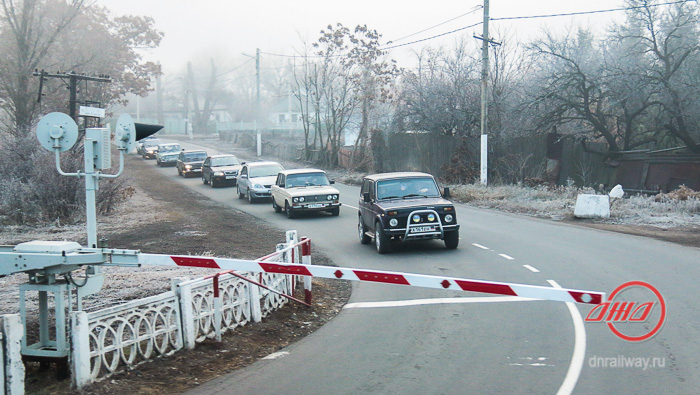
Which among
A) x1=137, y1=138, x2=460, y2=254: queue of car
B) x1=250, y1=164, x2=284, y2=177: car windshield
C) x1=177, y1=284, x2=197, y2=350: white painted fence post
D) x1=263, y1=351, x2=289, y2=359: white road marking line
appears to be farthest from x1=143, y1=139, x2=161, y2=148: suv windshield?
x1=263, y1=351, x2=289, y2=359: white road marking line

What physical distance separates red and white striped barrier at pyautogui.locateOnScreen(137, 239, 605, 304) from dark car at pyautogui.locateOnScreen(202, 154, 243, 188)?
2769 centimetres

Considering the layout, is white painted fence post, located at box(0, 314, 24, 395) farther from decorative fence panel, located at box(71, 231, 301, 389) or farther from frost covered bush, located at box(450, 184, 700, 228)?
frost covered bush, located at box(450, 184, 700, 228)

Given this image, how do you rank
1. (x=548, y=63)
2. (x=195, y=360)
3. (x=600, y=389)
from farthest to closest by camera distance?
1. (x=548, y=63)
2. (x=195, y=360)
3. (x=600, y=389)

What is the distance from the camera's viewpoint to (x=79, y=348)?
5883 mm

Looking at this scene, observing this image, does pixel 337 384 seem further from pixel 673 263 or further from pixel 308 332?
pixel 673 263

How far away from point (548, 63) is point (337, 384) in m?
28.9

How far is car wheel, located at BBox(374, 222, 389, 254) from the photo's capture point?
1401cm

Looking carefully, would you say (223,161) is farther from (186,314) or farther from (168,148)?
(186,314)

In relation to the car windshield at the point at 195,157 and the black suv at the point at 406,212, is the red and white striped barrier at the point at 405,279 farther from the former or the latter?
the car windshield at the point at 195,157

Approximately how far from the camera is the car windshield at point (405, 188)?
1506 cm

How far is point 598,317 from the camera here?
335 inches

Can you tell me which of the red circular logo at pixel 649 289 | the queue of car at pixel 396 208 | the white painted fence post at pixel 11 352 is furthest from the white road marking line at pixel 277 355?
the queue of car at pixel 396 208

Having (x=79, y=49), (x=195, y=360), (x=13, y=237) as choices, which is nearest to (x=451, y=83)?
(x=79, y=49)

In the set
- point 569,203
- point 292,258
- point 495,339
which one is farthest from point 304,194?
point 495,339
